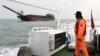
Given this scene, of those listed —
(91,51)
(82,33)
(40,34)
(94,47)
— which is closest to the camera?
(82,33)

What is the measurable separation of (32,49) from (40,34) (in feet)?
1.83

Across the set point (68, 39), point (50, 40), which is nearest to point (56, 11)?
point (68, 39)

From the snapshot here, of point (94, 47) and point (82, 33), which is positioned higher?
point (82, 33)

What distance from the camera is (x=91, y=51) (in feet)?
27.4

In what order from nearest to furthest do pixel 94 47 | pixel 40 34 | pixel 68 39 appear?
pixel 40 34
pixel 94 47
pixel 68 39

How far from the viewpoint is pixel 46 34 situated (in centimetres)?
728

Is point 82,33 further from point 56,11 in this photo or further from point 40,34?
point 56,11

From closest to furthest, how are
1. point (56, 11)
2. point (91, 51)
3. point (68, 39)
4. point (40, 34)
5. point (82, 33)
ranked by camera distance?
point (82, 33)
point (40, 34)
point (91, 51)
point (68, 39)
point (56, 11)

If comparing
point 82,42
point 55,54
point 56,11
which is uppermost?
point 56,11

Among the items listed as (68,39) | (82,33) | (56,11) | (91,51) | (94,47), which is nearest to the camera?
(82,33)

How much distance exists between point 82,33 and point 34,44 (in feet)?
4.93

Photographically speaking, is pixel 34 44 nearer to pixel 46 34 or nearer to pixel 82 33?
pixel 46 34

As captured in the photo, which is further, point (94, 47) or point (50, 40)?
point (94, 47)

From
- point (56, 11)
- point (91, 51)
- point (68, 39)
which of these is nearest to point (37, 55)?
point (91, 51)
